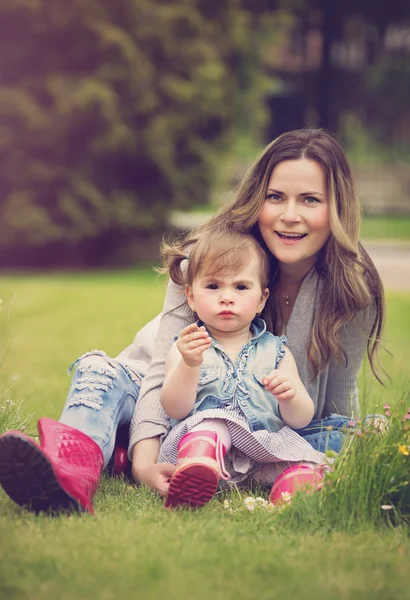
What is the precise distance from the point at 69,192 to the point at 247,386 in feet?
36.9

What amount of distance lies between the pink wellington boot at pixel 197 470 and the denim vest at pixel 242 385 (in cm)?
20

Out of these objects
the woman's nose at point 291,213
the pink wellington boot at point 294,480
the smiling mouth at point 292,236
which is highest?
the woman's nose at point 291,213

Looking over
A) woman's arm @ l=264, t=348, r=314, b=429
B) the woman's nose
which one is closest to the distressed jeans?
woman's arm @ l=264, t=348, r=314, b=429

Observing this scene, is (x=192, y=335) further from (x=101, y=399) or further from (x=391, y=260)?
(x=391, y=260)

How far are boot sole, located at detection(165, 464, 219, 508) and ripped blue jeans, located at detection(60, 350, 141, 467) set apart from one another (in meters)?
0.33

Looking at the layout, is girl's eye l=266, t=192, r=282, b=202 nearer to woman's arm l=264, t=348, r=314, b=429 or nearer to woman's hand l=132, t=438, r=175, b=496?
woman's arm l=264, t=348, r=314, b=429

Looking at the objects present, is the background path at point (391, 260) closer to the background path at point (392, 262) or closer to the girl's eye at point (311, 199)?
the background path at point (392, 262)

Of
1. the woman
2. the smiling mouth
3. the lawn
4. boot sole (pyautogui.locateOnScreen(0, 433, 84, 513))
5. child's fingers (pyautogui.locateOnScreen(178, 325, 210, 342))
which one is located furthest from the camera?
the smiling mouth

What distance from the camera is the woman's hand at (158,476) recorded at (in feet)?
9.59

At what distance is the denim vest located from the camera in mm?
2969

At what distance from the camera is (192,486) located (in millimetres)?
2658

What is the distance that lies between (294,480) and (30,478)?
2.86 ft

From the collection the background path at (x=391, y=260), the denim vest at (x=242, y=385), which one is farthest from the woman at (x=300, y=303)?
the background path at (x=391, y=260)

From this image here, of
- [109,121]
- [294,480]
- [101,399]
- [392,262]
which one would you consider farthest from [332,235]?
[392,262]
